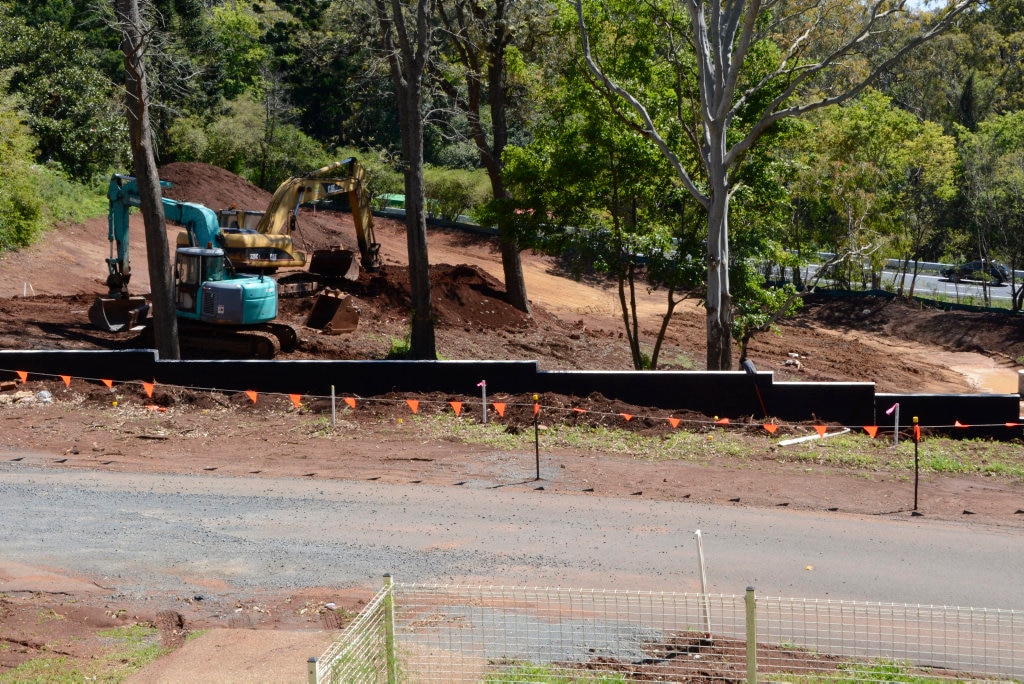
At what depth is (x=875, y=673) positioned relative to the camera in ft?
28.9

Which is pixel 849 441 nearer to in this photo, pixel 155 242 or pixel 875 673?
pixel 875 673

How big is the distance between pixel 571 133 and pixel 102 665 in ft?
57.3

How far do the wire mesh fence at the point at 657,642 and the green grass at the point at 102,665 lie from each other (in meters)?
2.36

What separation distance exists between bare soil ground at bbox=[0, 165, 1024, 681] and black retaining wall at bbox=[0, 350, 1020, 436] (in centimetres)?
39

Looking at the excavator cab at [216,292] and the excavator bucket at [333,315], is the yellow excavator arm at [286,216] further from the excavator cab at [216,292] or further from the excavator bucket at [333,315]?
the excavator cab at [216,292]

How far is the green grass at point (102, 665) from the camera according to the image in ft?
30.2

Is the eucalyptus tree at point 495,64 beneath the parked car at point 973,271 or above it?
above

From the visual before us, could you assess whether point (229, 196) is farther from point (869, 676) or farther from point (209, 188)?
point (869, 676)

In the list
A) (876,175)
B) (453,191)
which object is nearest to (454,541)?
(876,175)

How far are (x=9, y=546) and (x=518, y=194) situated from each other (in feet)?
50.4

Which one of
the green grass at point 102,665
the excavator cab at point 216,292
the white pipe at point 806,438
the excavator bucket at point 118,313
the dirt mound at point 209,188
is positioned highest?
the dirt mound at point 209,188

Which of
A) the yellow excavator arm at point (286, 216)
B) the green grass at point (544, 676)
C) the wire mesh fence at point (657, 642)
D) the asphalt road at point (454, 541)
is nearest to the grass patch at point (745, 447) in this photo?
the asphalt road at point (454, 541)

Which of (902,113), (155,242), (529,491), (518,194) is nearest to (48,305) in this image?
(155,242)

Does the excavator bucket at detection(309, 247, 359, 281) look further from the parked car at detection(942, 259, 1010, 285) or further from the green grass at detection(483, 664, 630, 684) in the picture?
the parked car at detection(942, 259, 1010, 285)
